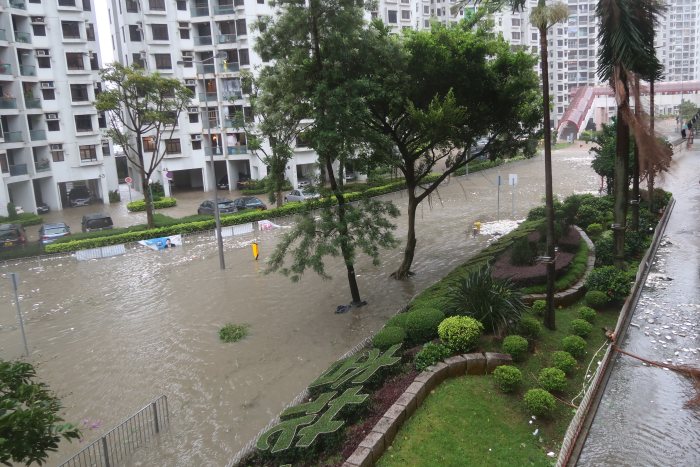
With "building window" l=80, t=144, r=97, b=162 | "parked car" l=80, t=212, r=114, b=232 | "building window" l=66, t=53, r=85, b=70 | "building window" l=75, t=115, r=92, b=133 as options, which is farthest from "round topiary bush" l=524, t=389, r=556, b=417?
"building window" l=66, t=53, r=85, b=70

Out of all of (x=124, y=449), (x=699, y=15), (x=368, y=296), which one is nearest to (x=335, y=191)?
(x=368, y=296)

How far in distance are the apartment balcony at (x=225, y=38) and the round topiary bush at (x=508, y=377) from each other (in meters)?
41.9

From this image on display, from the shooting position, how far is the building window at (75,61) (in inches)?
1585

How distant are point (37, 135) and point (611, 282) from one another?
39508 mm

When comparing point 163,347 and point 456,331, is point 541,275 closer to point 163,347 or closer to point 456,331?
point 456,331

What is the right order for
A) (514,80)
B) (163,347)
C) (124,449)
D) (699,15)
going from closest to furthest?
(124,449) < (163,347) < (514,80) < (699,15)

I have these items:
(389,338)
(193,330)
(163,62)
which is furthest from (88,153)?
(389,338)

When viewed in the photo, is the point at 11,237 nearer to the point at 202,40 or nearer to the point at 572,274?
the point at 202,40

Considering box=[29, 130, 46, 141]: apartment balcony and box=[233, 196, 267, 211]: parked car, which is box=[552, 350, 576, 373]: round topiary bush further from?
box=[29, 130, 46, 141]: apartment balcony

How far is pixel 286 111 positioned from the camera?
15.1 meters

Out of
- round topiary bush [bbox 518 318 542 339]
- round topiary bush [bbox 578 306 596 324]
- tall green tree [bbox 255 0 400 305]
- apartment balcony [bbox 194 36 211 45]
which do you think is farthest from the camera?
apartment balcony [bbox 194 36 211 45]

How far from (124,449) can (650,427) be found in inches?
368

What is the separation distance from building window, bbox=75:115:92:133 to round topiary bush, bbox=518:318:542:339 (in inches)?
1563

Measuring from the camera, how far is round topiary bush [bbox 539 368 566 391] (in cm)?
913
